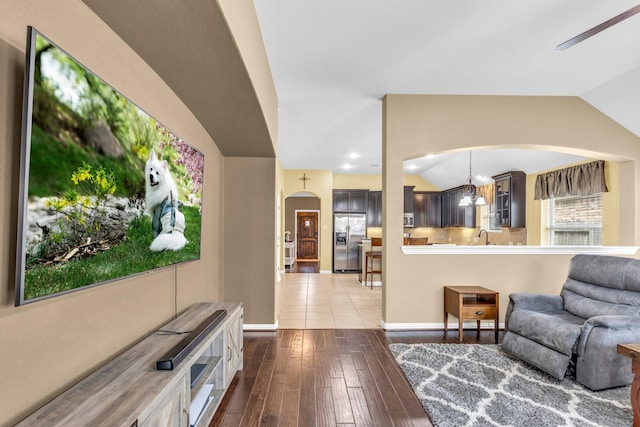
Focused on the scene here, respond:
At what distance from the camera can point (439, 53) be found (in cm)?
300

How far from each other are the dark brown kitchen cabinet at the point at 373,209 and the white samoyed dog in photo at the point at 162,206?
7166 millimetres

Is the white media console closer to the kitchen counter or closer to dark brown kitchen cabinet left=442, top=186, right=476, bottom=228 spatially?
the kitchen counter

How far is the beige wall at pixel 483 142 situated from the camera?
394cm

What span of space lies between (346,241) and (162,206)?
710 centimetres

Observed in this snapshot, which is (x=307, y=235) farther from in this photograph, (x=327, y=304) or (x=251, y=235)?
(x=251, y=235)

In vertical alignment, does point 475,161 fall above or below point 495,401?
above

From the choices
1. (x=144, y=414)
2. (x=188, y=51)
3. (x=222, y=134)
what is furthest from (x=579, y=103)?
(x=144, y=414)

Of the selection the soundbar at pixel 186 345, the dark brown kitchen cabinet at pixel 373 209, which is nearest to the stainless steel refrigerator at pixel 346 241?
the dark brown kitchen cabinet at pixel 373 209

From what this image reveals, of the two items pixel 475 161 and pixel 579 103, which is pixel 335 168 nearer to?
pixel 475 161

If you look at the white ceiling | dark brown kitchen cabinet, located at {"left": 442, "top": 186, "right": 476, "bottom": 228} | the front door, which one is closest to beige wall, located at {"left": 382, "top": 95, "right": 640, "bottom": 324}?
the white ceiling

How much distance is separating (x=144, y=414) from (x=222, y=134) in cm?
249

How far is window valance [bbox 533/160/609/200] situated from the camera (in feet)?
15.2

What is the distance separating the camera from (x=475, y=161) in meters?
6.69

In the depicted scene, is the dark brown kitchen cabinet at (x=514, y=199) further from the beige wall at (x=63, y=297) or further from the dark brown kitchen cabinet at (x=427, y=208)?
the beige wall at (x=63, y=297)
